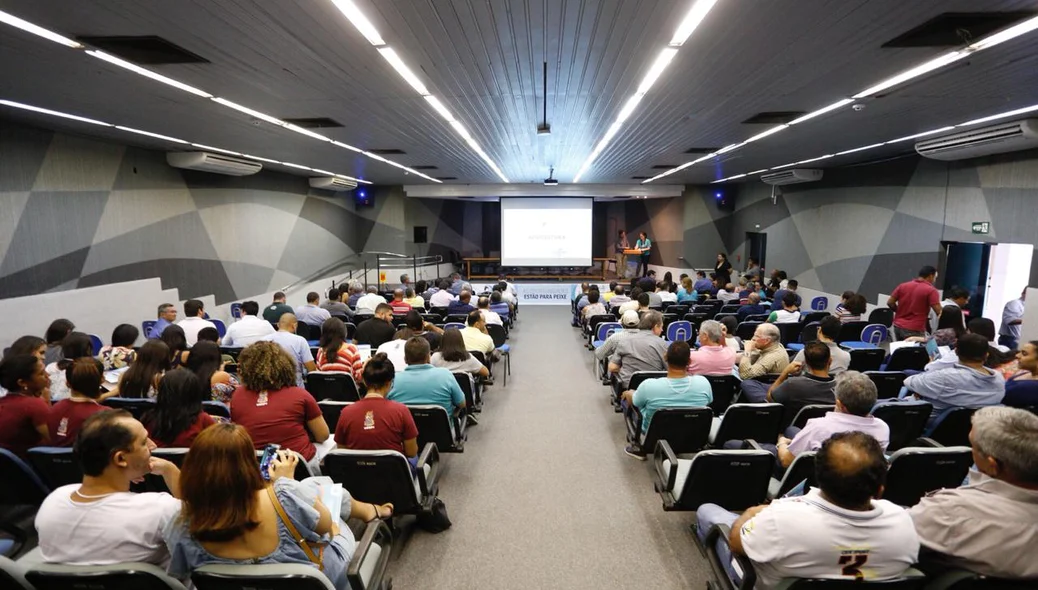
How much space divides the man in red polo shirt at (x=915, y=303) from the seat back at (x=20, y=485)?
8.54 m

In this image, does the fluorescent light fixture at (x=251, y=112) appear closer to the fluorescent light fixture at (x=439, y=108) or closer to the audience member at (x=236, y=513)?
the fluorescent light fixture at (x=439, y=108)

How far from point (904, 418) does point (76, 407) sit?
5.16 m

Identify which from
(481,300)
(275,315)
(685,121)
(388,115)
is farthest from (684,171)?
(275,315)

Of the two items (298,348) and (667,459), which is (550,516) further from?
(298,348)

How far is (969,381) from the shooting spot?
333 cm

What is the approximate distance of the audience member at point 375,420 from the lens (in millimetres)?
2904

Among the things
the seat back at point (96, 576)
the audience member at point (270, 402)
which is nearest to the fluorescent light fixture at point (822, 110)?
the audience member at point (270, 402)

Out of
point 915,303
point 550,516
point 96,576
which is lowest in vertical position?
point 550,516

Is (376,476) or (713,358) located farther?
(713,358)

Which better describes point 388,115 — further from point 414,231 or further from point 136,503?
point 414,231

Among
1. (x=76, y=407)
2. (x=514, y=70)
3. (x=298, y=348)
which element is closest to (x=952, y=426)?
(x=514, y=70)

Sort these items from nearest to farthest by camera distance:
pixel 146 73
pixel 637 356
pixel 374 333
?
1. pixel 146 73
2. pixel 637 356
3. pixel 374 333

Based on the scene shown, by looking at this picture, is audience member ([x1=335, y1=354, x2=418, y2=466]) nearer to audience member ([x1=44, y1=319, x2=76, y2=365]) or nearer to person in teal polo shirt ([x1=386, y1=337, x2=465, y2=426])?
person in teal polo shirt ([x1=386, y1=337, x2=465, y2=426])

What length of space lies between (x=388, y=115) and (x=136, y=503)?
5.17 metres
